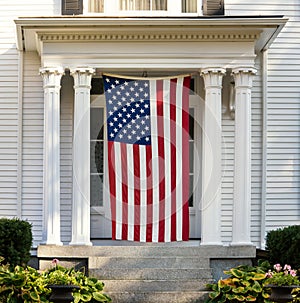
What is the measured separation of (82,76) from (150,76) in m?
1.65

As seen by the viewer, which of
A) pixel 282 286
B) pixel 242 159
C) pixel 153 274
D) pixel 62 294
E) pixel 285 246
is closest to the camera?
pixel 62 294

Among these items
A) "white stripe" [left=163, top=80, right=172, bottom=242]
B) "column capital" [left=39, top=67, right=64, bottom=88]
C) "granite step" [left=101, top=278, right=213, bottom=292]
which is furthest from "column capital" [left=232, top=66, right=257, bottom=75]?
"granite step" [left=101, top=278, right=213, bottom=292]

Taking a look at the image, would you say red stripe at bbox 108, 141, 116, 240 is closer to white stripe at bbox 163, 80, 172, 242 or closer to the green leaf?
white stripe at bbox 163, 80, 172, 242

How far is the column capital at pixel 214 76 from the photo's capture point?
45.2 feet

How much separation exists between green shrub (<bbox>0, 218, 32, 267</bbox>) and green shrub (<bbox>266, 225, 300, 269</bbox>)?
4.02 meters

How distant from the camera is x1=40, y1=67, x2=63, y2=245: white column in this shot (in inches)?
539

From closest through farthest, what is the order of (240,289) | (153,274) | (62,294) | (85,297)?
(62,294)
(85,297)
(240,289)
(153,274)

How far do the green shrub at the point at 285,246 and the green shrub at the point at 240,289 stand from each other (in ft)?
2.24

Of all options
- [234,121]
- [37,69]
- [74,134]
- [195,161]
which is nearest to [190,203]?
[195,161]

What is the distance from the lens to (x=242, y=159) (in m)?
13.8

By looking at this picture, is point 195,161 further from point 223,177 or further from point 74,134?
point 74,134

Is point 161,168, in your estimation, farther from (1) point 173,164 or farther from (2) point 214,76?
(2) point 214,76

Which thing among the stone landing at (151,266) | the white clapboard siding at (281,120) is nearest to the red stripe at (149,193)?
the stone landing at (151,266)

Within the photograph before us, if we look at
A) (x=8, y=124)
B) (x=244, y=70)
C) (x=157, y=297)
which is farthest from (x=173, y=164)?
(x=8, y=124)
